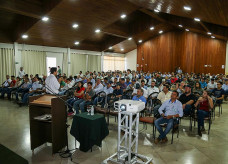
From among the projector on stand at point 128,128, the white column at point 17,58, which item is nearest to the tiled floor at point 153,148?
the projector on stand at point 128,128

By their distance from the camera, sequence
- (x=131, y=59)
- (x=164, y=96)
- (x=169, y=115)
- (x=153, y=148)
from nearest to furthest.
Answer: 1. (x=153, y=148)
2. (x=169, y=115)
3. (x=164, y=96)
4. (x=131, y=59)

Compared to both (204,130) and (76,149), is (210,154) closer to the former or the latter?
(204,130)

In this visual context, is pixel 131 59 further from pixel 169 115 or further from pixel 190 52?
pixel 169 115

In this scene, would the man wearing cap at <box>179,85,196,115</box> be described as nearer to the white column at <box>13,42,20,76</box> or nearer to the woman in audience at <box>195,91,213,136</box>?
the woman in audience at <box>195,91,213,136</box>

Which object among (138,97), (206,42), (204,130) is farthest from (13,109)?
(206,42)

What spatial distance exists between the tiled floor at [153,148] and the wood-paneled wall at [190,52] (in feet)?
42.8

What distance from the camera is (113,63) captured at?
20594mm

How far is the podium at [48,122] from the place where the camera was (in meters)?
3.09

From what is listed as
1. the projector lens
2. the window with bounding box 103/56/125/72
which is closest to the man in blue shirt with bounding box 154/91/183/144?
the projector lens

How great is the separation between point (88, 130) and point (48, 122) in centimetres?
73

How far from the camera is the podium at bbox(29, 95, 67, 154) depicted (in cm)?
309

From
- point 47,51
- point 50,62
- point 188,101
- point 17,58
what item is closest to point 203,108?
point 188,101

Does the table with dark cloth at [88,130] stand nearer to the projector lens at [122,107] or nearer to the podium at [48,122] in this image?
the podium at [48,122]

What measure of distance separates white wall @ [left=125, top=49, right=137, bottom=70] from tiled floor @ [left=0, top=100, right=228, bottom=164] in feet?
53.6
